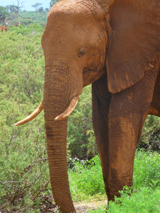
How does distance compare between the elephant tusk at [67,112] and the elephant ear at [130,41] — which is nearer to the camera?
the elephant tusk at [67,112]

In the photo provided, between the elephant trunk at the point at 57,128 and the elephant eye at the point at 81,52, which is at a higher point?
the elephant eye at the point at 81,52

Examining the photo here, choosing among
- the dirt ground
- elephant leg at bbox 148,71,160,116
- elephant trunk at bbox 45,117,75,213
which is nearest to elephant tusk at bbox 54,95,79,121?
elephant trunk at bbox 45,117,75,213

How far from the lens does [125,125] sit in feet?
11.9

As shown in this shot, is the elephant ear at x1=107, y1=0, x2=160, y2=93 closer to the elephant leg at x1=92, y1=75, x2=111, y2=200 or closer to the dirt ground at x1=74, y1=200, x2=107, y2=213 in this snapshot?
the elephant leg at x1=92, y1=75, x2=111, y2=200

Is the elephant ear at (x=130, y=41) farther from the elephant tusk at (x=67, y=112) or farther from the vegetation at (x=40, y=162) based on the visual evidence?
the vegetation at (x=40, y=162)

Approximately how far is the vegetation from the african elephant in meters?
0.49

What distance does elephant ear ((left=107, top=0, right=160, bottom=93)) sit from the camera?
364 cm

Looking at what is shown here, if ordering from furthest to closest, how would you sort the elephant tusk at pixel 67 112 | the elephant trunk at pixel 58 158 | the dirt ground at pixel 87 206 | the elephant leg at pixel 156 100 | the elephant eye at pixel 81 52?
the dirt ground at pixel 87 206 < the elephant leg at pixel 156 100 < the elephant eye at pixel 81 52 < the elephant trunk at pixel 58 158 < the elephant tusk at pixel 67 112

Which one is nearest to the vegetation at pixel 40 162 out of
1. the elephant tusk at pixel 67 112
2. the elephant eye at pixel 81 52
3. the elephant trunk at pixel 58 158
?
the elephant trunk at pixel 58 158

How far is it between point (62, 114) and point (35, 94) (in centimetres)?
619

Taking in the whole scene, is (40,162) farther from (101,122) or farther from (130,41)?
(130,41)

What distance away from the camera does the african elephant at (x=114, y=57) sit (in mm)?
3410

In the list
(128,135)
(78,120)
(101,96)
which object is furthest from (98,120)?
(78,120)

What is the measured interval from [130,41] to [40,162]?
→ 5.25 ft
